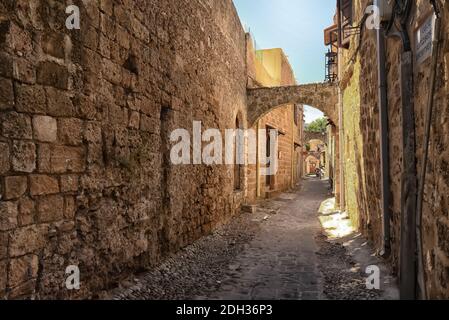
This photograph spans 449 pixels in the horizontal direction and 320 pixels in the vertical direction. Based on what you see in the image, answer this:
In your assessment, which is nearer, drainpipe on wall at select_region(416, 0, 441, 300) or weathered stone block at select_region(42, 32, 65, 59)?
drainpipe on wall at select_region(416, 0, 441, 300)

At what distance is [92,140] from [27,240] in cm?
105

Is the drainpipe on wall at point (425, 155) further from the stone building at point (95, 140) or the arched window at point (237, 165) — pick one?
the arched window at point (237, 165)

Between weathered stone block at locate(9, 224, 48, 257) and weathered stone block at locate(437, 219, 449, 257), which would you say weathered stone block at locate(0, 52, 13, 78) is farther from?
weathered stone block at locate(437, 219, 449, 257)

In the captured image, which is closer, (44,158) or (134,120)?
(44,158)

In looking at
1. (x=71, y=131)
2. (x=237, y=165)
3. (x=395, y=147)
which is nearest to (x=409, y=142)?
(x=395, y=147)

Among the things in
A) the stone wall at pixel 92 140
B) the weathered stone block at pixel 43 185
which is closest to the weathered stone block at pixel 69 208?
the stone wall at pixel 92 140

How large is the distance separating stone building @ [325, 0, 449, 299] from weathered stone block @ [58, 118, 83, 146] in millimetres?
2751

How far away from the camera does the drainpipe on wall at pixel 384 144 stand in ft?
13.3

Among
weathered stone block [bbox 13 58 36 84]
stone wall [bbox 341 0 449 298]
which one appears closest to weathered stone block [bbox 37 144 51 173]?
weathered stone block [bbox 13 58 36 84]

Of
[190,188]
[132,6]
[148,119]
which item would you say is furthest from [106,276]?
[132,6]

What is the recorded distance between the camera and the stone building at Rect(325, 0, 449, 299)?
2344 millimetres

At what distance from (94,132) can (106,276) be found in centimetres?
138

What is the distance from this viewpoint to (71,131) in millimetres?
2916

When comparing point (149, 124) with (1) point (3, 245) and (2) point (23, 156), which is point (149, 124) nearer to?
(2) point (23, 156)
